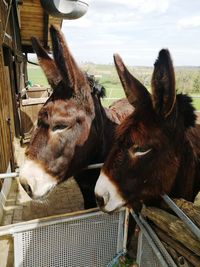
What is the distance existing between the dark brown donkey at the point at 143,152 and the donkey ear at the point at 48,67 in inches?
31.6

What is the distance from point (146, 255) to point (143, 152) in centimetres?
96

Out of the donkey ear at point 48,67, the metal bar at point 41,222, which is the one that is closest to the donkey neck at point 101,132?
the donkey ear at point 48,67

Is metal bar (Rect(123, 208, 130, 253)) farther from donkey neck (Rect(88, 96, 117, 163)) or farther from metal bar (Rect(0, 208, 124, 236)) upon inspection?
donkey neck (Rect(88, 96, 117, 163))

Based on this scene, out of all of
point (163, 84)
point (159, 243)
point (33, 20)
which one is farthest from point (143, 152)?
point (33, 20)

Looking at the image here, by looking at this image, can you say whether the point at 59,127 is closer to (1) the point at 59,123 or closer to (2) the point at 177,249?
(1) the point at 59,123

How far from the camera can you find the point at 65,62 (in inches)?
81.9

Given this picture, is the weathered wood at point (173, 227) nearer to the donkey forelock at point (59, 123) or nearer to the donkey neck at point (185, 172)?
the donkey neck at point (185, 172)

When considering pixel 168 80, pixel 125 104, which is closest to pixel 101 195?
A: pixel 168 80

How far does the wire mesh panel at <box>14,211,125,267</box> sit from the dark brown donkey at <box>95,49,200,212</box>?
52 cm

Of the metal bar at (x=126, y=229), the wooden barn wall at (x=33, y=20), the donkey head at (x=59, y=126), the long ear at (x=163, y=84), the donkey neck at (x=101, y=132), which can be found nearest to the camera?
the long ear at (x=163, y=84)

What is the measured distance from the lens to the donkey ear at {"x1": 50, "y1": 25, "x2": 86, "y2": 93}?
2076 millimetres

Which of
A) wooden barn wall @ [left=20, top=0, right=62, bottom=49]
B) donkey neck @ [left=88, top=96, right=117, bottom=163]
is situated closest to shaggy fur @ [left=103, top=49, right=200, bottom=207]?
donkey neck @ [left=88, top=96, right=117, bottom=163]

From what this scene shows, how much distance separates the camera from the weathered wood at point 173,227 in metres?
1.47

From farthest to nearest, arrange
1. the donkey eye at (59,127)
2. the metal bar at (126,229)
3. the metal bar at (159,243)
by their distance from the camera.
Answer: the metal bar at (126,229) < the donkey eye at (59,127) < the metal bar at (159,243)
